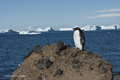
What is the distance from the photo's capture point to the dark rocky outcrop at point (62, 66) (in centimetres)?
1046

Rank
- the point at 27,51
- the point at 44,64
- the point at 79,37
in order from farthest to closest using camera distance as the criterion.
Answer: the point at 27,51
the point at 79,37
the point at 44,64

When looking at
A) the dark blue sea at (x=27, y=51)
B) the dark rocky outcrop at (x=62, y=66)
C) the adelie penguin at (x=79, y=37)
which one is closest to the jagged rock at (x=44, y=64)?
the dark rocky outcrop at (x=62, y=66)

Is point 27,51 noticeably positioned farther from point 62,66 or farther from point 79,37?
point 62,66

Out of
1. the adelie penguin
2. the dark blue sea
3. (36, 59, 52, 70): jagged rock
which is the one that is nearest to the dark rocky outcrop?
(36, 59, 52, 70): jagged rock

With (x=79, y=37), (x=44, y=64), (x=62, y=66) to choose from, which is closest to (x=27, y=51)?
(x=79, y=37)

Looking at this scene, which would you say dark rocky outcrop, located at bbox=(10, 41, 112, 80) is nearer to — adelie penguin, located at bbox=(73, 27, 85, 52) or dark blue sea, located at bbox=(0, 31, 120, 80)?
adelie penguin, located at bbox=(73, 27, 85, 52)

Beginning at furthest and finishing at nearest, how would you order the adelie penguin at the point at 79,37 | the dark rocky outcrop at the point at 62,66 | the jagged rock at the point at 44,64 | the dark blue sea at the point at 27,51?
the dark blue sea at the point at 27,51 < the adelie penguin at the point at 79,37 < the jagged rock at the point at 44,64 < the dark rocky outcrop at the point at 62,66

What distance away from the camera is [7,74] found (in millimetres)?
24844

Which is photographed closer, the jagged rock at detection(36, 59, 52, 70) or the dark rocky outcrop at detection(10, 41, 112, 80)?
the dark rocky outcrop at detection(10, 41, 112, 80)

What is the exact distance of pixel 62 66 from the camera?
10.9m

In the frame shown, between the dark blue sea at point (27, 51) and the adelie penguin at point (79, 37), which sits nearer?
the adelie penguin at point (79, 37)

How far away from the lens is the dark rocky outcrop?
10461mm

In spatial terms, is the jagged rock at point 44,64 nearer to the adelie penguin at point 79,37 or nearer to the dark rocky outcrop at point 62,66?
the dark rocky outcrop at point 62,66

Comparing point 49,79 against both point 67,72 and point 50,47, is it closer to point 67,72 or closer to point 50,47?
point 67,72
